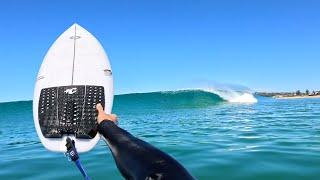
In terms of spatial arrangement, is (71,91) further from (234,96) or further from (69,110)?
(234,96)

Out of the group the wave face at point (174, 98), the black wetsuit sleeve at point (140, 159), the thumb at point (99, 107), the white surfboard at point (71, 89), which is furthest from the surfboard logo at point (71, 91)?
the wave face at point (174, 98)

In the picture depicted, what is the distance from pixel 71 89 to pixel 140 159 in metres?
3.55

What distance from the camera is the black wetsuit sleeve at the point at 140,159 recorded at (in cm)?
281

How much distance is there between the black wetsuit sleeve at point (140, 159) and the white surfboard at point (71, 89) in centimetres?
197

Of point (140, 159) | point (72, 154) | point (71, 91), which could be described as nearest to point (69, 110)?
point (71, 91)

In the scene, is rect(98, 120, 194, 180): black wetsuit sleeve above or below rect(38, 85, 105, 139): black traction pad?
below

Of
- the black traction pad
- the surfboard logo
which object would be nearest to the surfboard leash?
the black traction pad

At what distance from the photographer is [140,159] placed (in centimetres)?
319

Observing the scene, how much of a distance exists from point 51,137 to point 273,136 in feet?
21.5

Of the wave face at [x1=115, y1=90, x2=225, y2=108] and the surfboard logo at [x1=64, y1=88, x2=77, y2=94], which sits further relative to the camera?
the wave face at [x1=115, y1=90, x2=225, y2=108]

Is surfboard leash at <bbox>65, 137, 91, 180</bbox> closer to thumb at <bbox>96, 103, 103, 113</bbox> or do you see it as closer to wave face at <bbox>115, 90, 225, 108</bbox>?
thumb at <bbox>96, 103, 103, 113</bbox>

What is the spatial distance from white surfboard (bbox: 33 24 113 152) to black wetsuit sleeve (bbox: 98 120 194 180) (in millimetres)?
1968

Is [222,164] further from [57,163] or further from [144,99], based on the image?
[144,99]

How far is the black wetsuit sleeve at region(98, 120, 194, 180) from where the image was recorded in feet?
9.21
